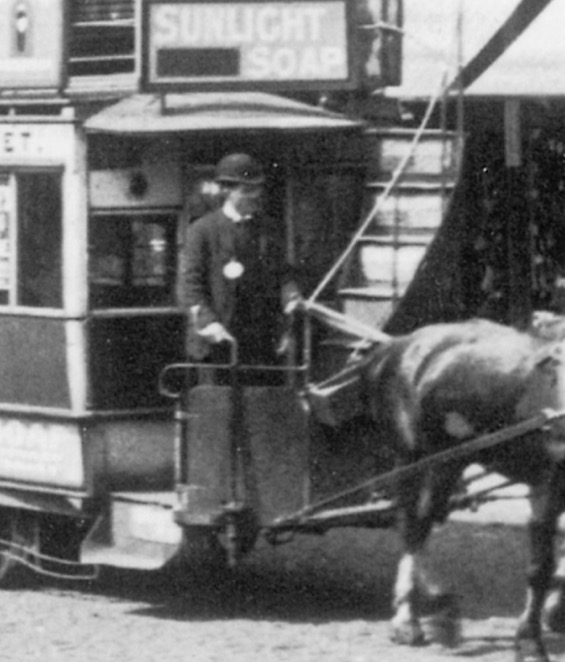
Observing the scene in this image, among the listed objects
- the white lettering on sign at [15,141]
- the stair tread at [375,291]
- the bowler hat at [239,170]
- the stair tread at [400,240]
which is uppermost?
the white lettering on sign at [15,141]

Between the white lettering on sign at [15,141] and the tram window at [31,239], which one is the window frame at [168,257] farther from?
the white lettering on sign at [15,141]

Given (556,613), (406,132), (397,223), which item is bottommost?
(556,613)

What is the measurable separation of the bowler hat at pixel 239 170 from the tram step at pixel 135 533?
57.3 inches

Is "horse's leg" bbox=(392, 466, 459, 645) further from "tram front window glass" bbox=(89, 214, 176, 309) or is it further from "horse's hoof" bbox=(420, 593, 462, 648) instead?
"tram front window glass" bbox=(89, 214, 176, 309)

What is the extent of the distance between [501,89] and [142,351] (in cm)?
314

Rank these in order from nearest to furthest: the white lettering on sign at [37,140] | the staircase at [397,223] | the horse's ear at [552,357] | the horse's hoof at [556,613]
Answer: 1. the horse's ear at [552,357]
2. the horse's hoof at [556,613]
3. the white lettering on sign at [37,140]
4. the staircase at [397,223]

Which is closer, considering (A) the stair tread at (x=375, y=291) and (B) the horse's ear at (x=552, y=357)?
(B) the horse's ear at (x=552, y=357)

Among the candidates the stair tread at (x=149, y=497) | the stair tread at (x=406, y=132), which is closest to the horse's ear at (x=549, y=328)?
the stair tread at (x=406, y=132)

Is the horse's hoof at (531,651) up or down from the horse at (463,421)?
down

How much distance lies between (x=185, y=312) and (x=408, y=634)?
189 centimetres

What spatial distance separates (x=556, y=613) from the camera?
9.84 metres

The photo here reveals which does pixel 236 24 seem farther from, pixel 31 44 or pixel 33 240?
pixel 33 240

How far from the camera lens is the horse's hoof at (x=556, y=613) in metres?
9.84

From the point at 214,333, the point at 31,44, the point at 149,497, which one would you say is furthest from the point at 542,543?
the point at 31,44
